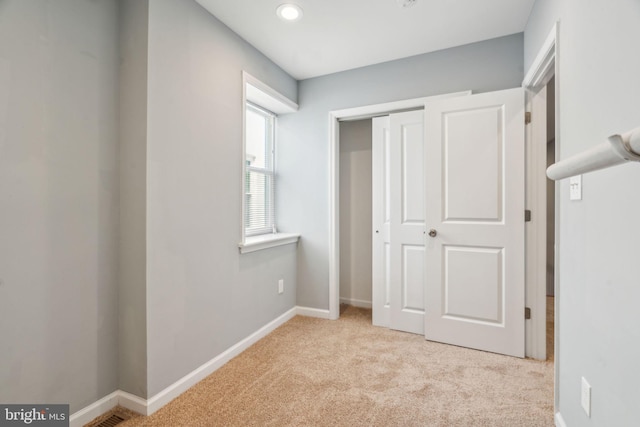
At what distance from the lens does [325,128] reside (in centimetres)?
307

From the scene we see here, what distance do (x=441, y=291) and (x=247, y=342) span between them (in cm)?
164

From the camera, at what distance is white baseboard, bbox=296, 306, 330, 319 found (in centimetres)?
311

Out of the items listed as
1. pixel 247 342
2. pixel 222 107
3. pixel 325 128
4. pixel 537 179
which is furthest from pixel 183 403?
pixel 537 179

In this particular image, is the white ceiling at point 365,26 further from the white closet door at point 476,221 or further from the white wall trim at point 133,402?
the white wall trim at point 133,402

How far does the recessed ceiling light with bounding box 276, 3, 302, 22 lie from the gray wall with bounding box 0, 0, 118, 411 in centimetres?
100

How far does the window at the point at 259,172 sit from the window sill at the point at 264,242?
19cm

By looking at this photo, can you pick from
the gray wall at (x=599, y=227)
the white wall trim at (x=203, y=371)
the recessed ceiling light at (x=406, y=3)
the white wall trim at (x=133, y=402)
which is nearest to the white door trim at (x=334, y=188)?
the white wall trim at (x=203, y=371)

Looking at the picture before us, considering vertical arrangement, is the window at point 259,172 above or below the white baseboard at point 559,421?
above

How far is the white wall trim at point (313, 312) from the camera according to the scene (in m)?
3.10

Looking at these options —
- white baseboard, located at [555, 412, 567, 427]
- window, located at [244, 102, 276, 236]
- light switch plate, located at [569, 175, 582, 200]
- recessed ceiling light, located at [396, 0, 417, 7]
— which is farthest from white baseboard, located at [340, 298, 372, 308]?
recessed ceiling light, located at [396, 0, 417, 7]

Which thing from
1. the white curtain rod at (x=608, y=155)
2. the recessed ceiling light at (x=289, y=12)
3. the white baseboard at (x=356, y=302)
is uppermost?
the recessed ceiling light at (x=289, y=12)

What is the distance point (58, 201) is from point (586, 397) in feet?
8.21

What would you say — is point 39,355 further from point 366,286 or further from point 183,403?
point 366,286

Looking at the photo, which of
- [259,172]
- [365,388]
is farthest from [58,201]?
[365,388]
